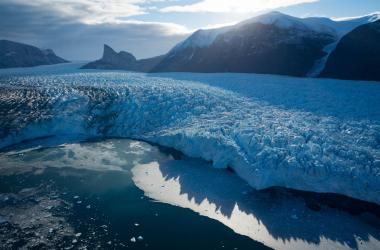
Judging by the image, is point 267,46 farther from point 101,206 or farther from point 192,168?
point 101,206

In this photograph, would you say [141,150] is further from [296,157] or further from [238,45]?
[238,45]

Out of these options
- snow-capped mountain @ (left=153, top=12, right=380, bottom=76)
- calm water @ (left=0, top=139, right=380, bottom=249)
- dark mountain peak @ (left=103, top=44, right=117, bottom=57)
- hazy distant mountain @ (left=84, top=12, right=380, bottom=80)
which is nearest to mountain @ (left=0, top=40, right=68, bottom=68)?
dark mountain peak @ (left=103, top=44, right=117, bottom=57)

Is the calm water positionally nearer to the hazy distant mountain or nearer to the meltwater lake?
the meltwater lake

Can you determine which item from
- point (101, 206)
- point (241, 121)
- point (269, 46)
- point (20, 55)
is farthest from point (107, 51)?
point (101, 206)

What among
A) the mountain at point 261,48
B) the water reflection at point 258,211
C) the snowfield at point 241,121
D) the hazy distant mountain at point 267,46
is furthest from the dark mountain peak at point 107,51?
the water reflection at point 258,211

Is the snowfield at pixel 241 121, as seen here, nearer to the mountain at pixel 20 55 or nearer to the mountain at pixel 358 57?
the mountain at pixel 358 57
